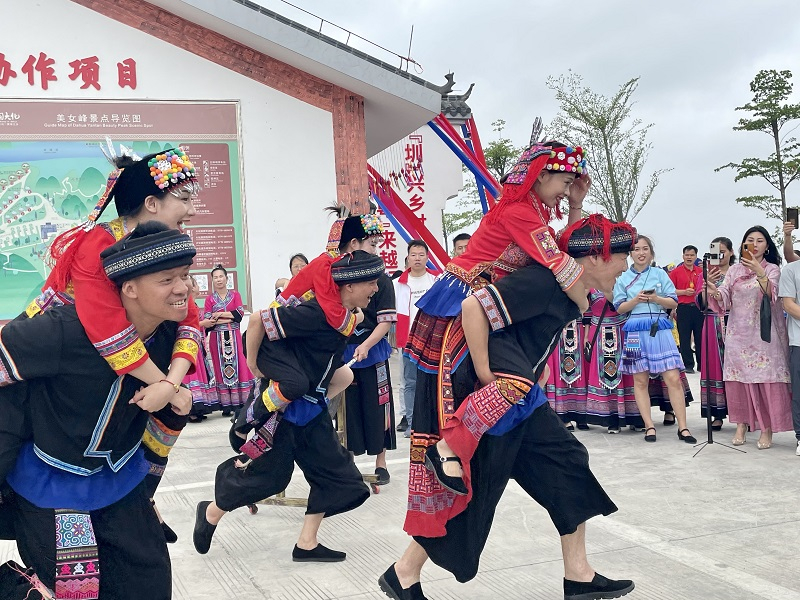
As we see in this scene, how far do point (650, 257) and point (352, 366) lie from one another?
9.40 ft

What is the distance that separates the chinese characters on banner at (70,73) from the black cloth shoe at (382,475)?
21.8 ft

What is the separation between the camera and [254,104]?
10.9 meters

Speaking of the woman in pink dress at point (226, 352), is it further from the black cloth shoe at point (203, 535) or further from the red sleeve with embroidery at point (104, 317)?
the red sleeve with embroidery at point (104, 317)

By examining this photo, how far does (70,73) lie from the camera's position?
10227 mm

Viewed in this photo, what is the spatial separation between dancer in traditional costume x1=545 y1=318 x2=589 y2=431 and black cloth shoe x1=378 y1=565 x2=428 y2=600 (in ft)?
15.7

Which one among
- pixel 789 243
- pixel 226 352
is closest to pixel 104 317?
pixel 789 243

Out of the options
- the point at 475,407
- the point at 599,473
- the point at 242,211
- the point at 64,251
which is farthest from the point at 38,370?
the point at 242,211

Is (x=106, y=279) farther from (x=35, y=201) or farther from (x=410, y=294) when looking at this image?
(x=35, y=201)

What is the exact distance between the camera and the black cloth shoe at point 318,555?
4.25 meters

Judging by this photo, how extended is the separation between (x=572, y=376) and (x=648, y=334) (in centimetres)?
100

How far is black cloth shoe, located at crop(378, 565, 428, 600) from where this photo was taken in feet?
11.1

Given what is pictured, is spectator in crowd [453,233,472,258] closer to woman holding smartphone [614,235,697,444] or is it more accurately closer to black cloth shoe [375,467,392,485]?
woman holding smartphone [614,235,697,444]

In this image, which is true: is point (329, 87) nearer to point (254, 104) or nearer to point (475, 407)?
point (254, 104)

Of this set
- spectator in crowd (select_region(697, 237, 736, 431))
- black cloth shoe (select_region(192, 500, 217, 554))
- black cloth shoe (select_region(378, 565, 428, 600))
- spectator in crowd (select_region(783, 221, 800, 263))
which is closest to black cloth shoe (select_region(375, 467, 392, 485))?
black cloth shoe (select_region(192, 500, 217, 554))
